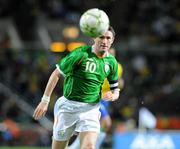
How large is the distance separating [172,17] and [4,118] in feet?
28.2

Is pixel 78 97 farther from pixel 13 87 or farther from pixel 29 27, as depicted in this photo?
pixel 29 27

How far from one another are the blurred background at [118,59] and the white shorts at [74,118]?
646cm

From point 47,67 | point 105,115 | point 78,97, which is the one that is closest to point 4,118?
point 47,67

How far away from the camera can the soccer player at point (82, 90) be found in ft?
30.5

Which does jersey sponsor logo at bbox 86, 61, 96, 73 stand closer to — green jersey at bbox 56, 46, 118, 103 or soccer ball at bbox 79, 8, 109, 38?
green jersey at bbox 56, 46, 118, 103

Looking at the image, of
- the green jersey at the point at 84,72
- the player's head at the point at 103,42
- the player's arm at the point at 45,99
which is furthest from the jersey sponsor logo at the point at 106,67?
the player's arm at the point at 45,99

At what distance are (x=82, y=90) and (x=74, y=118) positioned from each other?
1.22ft

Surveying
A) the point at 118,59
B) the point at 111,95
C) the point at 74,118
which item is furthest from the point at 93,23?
the point at 118,59

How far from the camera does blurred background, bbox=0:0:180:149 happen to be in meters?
19.0

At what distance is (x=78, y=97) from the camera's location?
31.0 ft

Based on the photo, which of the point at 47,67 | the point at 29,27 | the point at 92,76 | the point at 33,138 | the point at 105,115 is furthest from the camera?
the point at 29,27

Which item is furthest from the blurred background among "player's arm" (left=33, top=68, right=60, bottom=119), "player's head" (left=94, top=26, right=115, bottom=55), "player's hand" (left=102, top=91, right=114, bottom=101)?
"player's arm" (left=33, top=68, right=60, bottom=119)

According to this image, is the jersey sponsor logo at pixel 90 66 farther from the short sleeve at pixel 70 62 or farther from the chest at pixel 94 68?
the short sleeve at pixel 70 62

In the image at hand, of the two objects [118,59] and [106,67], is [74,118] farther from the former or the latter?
[118,59]
